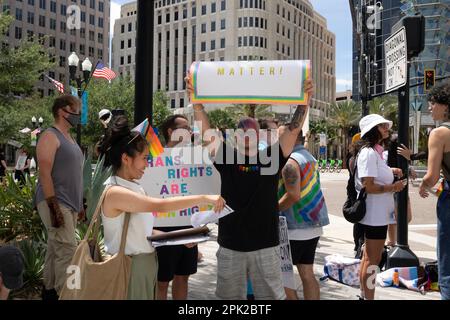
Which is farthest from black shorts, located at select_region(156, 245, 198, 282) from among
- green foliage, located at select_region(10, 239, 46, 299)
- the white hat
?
the white hat

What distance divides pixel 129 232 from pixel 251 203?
2.78 ft

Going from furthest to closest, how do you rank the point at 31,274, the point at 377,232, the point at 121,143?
the point at 31,274 → the point at 377,232 → the point at 121,143

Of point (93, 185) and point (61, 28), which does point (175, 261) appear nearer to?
point (93, 185)

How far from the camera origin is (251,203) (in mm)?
3082

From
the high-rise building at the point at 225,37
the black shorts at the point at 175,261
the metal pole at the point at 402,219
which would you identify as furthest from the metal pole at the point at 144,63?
the high-rise building at the point at 225,37

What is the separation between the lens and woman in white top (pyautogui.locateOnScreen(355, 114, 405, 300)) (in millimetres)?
4379

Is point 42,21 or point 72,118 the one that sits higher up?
point 42,21

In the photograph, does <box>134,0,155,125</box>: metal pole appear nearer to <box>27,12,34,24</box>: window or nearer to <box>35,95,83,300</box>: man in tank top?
<box>35,95,83,300</box>: man in tank top

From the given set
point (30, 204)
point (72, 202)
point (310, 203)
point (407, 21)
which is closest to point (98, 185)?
point (30, 204)

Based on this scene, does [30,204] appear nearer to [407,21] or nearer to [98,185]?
[98,185]

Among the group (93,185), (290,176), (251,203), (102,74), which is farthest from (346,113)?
(251,203)

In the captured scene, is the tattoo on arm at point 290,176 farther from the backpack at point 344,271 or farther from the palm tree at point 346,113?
the palm tree at point 346,113

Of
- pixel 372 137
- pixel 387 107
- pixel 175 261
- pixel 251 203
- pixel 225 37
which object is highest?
pixel 225 37
